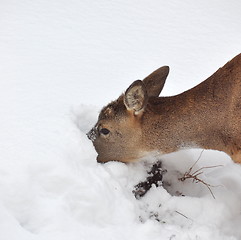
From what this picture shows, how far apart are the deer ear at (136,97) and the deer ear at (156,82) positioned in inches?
15.0

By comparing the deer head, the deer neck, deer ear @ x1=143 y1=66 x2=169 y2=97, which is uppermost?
deer ear @ x1=143 y1=66 x2=169 y2=97

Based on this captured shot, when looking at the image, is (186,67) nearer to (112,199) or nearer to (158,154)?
(158,154)

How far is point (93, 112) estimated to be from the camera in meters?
5.08

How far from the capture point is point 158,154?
4793 mm

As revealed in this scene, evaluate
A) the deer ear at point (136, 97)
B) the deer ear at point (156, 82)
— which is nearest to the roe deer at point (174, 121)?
the deer ear at point (136, 97)

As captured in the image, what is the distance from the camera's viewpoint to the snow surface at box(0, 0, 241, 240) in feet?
13.1

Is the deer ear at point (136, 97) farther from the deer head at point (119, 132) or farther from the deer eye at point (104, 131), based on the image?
the deer eye at point (104, 131)

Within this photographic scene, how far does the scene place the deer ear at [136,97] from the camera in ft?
14.6

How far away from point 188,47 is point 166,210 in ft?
7.70

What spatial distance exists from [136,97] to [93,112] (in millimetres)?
684

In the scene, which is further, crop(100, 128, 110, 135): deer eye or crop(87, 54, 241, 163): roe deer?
crop(100, 128, 110, 135): deer eye

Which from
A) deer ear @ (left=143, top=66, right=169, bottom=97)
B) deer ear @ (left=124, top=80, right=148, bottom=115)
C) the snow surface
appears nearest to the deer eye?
the snow surface

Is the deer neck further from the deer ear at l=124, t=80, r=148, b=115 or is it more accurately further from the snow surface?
the snow surface

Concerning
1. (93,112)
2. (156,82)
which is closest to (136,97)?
(156,82)
